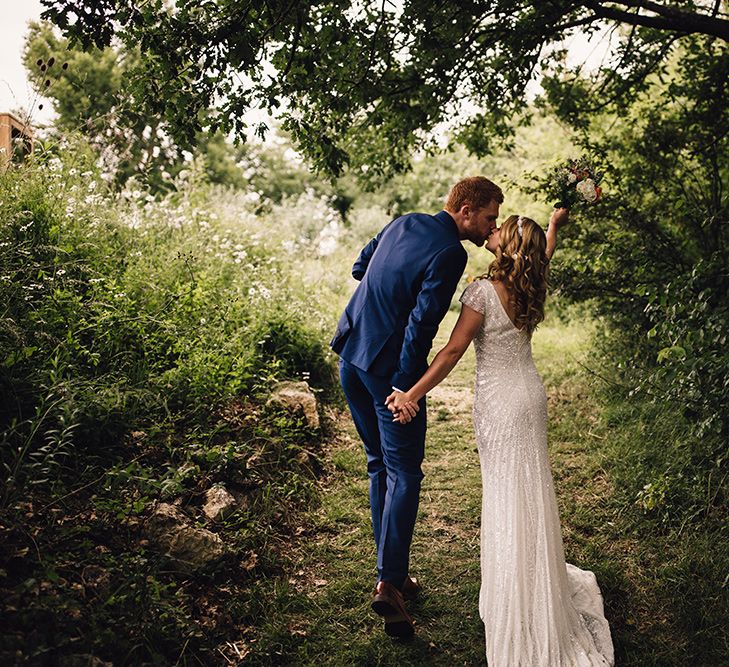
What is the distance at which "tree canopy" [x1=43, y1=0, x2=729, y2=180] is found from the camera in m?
4.04

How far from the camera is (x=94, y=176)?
6805 mm

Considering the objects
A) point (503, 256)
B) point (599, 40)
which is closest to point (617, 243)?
point (599, 40)

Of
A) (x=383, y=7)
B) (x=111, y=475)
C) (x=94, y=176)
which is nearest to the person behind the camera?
(x=111, y=475)

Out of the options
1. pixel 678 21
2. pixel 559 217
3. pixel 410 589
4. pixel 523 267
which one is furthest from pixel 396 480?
pixel 678 21

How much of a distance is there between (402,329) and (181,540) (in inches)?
69.6

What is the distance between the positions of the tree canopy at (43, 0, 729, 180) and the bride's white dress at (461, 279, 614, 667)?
2.32m

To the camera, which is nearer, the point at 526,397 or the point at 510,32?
the point at 526,397

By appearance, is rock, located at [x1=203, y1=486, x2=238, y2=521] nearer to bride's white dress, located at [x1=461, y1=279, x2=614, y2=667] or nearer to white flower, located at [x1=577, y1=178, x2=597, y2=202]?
bride's white dress, located at [x1=461, y1=279, x2=614, y2=667]

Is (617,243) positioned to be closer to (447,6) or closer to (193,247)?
(447,6)

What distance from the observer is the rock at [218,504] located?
4.14 metres

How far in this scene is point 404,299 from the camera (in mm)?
3580

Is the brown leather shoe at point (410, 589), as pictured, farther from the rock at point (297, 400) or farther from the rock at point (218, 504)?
the rock at point (297, 400)

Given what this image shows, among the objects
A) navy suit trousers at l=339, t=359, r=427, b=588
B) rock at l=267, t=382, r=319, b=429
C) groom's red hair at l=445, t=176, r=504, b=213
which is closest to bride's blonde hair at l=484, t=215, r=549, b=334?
groom's red hair at l=445, t=176, r=504, b=213

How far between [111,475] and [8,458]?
0.54 meters
